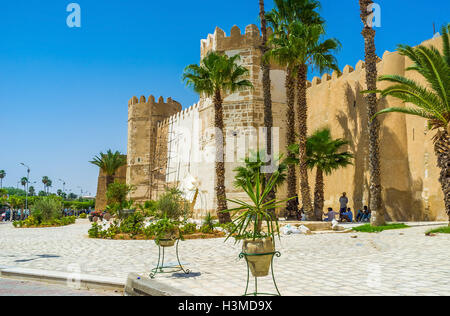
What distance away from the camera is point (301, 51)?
694 inches

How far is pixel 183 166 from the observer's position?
3222cm

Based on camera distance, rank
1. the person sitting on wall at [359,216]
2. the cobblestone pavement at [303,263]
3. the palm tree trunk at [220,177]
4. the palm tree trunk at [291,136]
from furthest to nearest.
→ the person sitting on wall at [359,216]
the palm tree trunk at [291,136]
the palm tree trunk at [220,177]
the cobblestone pavement at [303,263]

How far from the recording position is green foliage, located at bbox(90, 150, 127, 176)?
139 ft

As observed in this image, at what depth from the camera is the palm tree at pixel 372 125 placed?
48.0 feet

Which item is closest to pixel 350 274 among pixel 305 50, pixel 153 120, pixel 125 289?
pixel 125 289

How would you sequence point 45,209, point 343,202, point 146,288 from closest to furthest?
point 146,288 → point 343,202 → point 45,209

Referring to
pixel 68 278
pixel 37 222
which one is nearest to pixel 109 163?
pixel 37 222

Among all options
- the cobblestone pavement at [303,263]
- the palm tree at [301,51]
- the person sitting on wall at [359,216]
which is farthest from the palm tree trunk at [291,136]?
the cobblestone pavement at [303,263]

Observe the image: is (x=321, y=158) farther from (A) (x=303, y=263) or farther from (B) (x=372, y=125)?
(A) (x=303, y=263)

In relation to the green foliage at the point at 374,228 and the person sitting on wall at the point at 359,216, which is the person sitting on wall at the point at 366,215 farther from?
the green foliage at the point at 374,228

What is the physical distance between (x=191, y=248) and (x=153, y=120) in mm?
29313

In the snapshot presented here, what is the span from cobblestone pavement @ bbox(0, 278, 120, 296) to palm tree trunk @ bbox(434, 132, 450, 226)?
1031 cm

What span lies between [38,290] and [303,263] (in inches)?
166

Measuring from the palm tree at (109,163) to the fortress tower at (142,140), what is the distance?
459 cm
